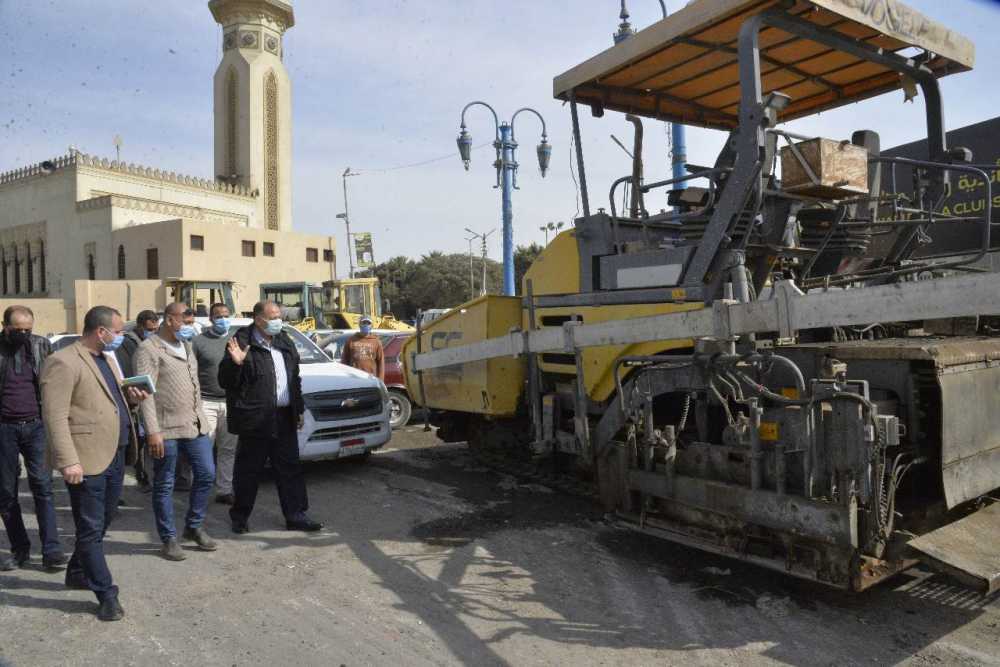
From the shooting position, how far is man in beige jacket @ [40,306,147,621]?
3998 millimetres

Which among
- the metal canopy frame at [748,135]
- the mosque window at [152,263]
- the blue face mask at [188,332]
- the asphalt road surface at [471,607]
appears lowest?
the asphalt road surface at [471,607]

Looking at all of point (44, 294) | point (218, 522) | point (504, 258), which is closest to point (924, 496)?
point (218, 522)

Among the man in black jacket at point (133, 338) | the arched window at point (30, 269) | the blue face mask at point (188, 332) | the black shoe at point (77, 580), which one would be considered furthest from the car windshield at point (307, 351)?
the arched window at point (30, 269)

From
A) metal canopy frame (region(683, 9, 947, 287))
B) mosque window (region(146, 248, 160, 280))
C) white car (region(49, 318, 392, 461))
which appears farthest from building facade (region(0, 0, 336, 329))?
metal canopy frame (region(683, 9, 947, 287))

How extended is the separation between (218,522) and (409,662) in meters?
3.07

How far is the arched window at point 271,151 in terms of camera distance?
159ft

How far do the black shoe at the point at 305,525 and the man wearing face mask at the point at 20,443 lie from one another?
1.51 metres

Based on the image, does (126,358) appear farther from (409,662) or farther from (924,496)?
(924,496)

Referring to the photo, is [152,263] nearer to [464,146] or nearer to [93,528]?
[464,146]

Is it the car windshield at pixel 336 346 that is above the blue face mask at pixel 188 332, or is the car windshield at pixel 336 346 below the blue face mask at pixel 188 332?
below

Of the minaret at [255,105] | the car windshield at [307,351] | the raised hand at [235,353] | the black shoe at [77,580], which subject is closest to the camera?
the black shoe at [77,580]

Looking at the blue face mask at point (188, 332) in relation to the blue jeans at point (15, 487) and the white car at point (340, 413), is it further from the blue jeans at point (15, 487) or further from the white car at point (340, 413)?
the blue jeans at point (15, 487)

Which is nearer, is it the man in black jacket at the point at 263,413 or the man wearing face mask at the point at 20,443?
the man wearing face mask at the point at 20,443

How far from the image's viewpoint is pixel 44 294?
155 ft
